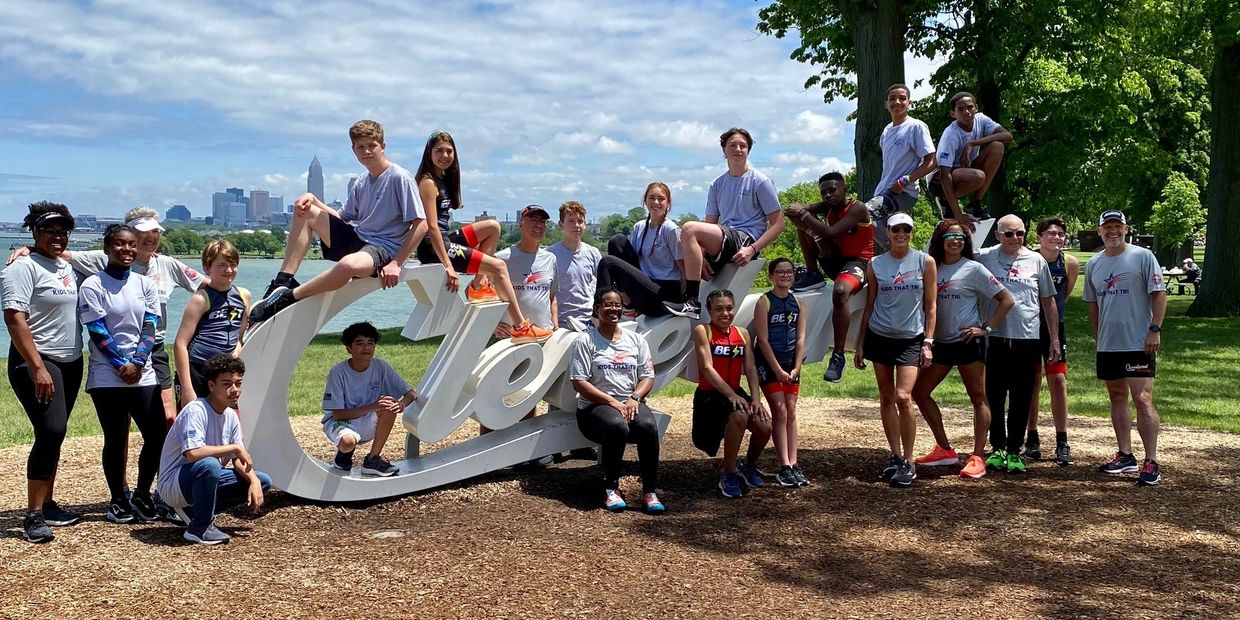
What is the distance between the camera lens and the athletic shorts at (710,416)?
748 centimetres

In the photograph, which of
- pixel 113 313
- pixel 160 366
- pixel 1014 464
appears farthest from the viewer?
pixel 1014 464

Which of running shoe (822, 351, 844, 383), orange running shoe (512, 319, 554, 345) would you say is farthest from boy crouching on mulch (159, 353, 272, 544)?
running shoe (822, 351, 844, 383)

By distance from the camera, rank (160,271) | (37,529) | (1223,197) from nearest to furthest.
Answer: (37,529), (160,271), (1223,197)

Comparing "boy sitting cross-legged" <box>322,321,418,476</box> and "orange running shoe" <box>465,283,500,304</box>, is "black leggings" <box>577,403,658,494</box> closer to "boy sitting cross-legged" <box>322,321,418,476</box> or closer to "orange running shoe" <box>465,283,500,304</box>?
"orange running shoe" <box>465,283,500,304</box>

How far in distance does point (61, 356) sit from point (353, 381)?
5.71 ft

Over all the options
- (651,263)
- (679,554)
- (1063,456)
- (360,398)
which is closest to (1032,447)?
(1063,456)

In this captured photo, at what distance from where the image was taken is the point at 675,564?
5.87 m

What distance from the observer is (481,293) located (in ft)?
25.6

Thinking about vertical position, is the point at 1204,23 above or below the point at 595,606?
above

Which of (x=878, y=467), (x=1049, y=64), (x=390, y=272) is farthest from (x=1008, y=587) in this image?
(x=1049, y=64)

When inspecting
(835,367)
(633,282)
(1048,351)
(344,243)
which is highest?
(344,243)

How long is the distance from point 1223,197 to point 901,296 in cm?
1576

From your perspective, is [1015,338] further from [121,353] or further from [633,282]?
[121,353]

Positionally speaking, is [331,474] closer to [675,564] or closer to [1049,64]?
[675,564]
